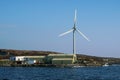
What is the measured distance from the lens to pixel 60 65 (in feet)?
497

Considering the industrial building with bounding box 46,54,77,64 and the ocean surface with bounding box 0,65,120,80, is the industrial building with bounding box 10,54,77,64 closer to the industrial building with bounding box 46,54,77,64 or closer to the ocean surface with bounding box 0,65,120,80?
the industrial building with bounding box 46,54,77,64

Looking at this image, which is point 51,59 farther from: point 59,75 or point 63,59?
point 59,75

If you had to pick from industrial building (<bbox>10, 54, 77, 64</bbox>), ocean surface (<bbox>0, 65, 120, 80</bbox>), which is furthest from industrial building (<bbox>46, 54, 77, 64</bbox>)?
ocean surface (<bbox>0, 65, 120, 80</bbox>)

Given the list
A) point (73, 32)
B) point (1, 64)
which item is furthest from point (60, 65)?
point (1, 64)

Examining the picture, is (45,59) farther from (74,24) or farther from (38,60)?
(74,24)

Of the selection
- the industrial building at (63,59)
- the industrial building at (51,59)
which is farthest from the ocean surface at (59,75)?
the industrial building at (51,59)

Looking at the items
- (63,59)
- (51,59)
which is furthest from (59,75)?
(51,59)

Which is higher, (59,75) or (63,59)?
(63,59)

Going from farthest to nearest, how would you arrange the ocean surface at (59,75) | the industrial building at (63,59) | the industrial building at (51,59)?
the industrial building at (51,59) → the industrial building at (63,59) → the ocean surface at (59,75)

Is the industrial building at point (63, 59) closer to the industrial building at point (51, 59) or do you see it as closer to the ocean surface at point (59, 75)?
the industrial building at point (51, 59)

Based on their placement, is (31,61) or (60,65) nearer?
(60,65)

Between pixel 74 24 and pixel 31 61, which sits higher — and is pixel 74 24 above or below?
above

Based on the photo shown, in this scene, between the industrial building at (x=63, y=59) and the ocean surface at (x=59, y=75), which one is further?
the industrial building at (x=63, y=59)

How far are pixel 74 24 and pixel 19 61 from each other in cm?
3125
